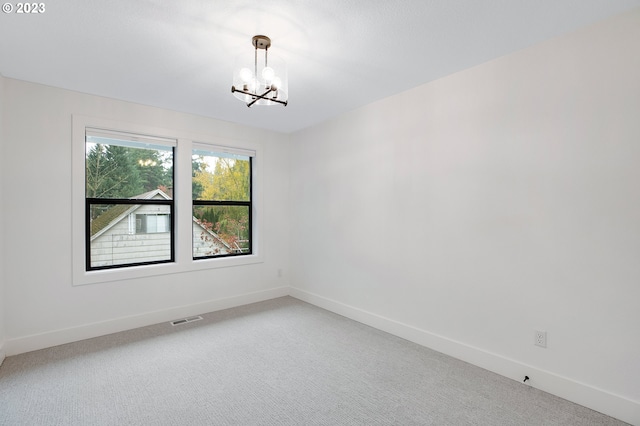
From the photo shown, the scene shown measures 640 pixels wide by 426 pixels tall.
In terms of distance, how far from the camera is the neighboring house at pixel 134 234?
332 centimetres

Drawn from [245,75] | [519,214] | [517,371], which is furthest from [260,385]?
[519,214]

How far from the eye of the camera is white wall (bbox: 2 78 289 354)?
2.75 metres

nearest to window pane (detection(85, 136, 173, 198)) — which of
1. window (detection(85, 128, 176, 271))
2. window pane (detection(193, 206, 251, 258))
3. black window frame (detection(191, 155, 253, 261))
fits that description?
window (detection(85, 128, 176, 271))

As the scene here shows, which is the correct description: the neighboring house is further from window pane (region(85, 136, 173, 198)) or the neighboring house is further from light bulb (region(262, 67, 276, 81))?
light bulb (region(262, 67, 276, 81))

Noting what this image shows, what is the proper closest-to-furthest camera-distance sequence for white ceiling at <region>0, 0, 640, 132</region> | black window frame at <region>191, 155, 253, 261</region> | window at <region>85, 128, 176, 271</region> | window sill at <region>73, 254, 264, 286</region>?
white ceiling at <region>0, 0, 640, 132</region> → window sill at <region>73, 254, 264, 286</region> → window at <region>85, 128, 176, 271</region> → black window frame at <region>191, 155, 253, 261</region>

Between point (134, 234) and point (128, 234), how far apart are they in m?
0.06

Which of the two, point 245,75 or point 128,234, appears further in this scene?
point 128,234

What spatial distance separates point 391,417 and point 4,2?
10.9 ft

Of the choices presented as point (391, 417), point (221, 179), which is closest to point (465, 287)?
point (391, 417)

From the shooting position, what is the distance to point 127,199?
3.45 meters

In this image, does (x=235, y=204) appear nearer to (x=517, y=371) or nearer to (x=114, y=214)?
(x=114, y=214)

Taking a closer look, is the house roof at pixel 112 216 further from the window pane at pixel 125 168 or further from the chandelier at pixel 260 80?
the chandelier at pixel 260 80

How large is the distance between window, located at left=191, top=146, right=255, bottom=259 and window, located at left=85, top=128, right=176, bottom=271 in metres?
0.32

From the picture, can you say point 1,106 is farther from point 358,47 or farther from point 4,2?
point 358,47
